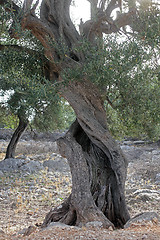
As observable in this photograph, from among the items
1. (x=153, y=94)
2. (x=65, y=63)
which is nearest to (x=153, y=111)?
(x=153, y=94)

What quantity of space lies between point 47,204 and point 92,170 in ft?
9.85

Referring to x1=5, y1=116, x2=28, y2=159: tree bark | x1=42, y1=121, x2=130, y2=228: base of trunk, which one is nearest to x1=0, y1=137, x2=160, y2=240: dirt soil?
x1=42, y1=121, x2=130, y2=228: base of trunk

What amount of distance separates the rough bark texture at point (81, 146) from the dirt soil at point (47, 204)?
838 millimetres

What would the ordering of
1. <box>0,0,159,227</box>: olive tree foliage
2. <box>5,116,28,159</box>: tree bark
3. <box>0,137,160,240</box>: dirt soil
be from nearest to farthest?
<box>0,137,160,240</box>: dirt soil → <box>0,0,159,227</box>: olive tree foliage → <box>5,116,28,159</box>: tree bark

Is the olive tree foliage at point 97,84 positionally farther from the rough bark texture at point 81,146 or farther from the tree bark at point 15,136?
the tree bark at point 15,136

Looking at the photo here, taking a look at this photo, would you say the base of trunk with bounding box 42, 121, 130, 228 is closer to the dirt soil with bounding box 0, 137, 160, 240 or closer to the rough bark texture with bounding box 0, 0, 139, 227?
the rough bark texture with bounding box 0, 0, 139, 227

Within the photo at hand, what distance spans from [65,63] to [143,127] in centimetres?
260

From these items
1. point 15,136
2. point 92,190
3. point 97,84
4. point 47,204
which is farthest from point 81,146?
point 15,136

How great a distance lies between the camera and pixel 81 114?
626 cm

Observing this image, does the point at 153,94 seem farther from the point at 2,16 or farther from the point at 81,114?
the point at 2,16

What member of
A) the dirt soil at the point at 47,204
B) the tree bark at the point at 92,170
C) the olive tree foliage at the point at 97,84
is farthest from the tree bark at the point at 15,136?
the tree bark at the point at 92,170

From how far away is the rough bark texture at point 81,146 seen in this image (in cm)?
602

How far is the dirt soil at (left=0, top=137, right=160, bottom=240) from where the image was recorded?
4523 millimetres

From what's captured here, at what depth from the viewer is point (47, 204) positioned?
857cm
